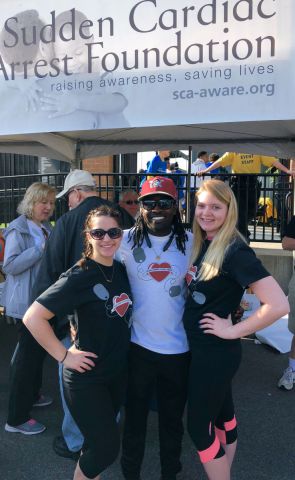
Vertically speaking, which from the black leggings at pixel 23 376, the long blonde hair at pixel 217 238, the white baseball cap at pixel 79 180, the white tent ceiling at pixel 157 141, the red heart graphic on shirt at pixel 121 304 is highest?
the white tent ceiling at pixel 157 141

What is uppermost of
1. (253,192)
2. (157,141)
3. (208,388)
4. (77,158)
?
(157,141)

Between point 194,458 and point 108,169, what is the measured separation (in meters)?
8.42

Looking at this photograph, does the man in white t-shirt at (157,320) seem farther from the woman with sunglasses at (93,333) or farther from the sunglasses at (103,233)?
the sunglasses at (103,233)

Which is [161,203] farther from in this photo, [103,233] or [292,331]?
[292,331]

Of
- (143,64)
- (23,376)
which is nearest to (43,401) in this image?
(23,376)

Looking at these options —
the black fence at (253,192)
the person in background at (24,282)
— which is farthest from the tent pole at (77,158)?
the person in background at (24,282)

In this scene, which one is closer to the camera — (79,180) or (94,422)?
(94,422)

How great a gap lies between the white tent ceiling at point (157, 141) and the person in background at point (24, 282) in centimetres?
111

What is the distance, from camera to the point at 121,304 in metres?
2.22

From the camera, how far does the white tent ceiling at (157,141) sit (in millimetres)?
4715

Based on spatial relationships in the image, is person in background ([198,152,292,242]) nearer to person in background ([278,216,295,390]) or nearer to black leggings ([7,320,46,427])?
person in background ([278,216,295,390])

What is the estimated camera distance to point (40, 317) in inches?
83.2

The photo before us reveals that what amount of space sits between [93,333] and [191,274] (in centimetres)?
56

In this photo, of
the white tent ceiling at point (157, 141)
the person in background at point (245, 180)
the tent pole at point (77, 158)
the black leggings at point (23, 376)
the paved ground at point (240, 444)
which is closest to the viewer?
the paved ground at point (240, 444)
